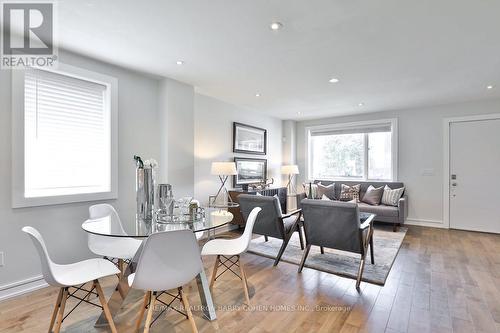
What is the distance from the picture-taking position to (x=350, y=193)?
541cm

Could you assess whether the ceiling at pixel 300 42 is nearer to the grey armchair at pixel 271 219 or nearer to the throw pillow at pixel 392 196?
the grey armchair at pixel 271 219

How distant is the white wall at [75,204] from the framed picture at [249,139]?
1.86m

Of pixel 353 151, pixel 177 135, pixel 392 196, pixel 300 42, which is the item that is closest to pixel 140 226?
pixel 177 135

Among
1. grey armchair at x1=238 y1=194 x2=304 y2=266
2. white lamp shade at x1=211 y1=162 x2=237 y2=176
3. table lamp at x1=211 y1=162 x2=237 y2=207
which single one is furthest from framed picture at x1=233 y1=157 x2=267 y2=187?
grey armchair at x1=238 y1=194 x2=304 y2=266

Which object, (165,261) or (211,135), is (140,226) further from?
(211,135)

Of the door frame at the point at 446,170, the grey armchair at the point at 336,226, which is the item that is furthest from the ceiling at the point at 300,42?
the grey armchair at the point at 336,226

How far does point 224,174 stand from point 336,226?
2.09 meters

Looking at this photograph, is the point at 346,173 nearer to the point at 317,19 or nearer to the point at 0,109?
the point at 317,19

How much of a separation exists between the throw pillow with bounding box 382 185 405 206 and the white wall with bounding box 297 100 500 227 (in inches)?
17.1

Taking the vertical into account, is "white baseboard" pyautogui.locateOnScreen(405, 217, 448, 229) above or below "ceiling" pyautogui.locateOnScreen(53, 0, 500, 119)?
below

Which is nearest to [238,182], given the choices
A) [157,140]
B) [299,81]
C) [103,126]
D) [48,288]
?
[157,140]

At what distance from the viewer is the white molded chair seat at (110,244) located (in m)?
2.28

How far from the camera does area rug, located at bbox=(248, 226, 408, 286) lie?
2.98 meters

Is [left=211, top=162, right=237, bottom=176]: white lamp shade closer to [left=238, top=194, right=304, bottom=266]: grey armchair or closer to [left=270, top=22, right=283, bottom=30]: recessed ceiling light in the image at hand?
[left=238, top=194, right=304, bottom=266]: grey armchair
